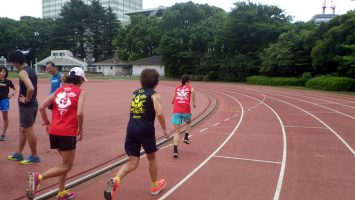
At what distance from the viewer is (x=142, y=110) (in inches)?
174

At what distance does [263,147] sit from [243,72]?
4035 centimetres

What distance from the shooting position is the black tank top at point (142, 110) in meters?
4.42

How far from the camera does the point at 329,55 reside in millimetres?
33281

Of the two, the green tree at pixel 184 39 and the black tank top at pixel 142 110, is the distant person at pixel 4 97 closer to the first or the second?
the black tank top at pixel 142 110

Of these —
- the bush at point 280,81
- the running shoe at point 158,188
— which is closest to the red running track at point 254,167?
the running shoe at point 158,188

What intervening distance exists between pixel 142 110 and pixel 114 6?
150369mm

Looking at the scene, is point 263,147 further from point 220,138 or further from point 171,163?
point 171,163

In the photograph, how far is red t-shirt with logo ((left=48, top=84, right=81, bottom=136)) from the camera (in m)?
4.27

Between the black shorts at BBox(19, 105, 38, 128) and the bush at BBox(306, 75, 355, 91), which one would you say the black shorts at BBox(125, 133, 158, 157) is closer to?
the black shorts at BBox(19, 105, 38, 128)

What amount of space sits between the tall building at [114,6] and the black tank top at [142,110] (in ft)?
487

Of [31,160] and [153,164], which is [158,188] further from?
[31,160]

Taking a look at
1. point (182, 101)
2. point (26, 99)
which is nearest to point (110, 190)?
point (26, 99)

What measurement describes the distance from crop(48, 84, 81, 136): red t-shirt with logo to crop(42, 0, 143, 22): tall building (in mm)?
148511

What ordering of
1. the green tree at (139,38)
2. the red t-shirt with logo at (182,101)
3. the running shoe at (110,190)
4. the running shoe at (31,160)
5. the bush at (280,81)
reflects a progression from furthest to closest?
the green tree at (139,38) < the bush at (280,81) < the red t-shirt with logo at (182,101) < the running shoe at (31,160) < the running shoe at (110,190)
